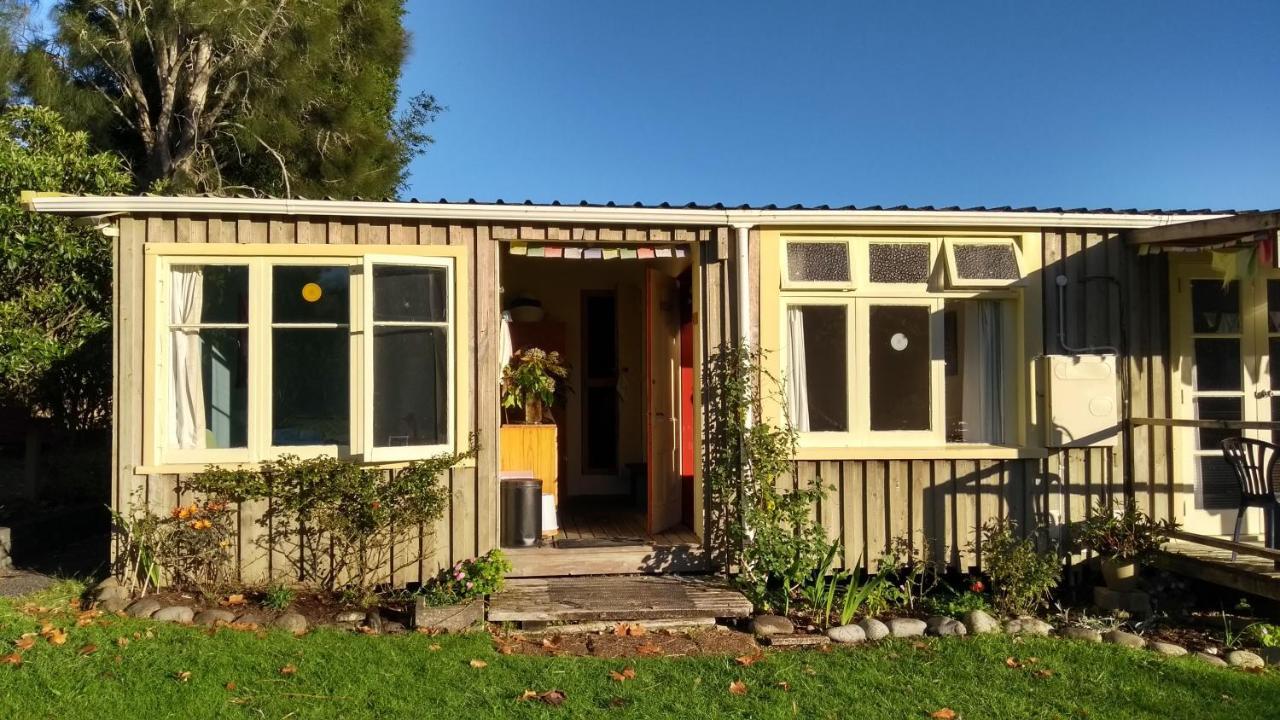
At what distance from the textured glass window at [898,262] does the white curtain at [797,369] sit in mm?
627

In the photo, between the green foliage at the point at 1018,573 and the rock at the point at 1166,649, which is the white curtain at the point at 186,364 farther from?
the rock at the point at 1166,649

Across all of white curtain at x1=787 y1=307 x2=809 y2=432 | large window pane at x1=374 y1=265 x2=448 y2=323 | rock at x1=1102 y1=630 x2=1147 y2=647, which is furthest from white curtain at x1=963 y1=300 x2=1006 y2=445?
large window pane at x1=374 y1=265 x2=448 y2=323

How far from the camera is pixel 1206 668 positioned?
5.18 metres

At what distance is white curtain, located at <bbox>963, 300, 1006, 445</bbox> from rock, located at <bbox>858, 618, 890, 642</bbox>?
5.77ft

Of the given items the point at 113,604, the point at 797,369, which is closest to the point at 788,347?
the point at 797,369

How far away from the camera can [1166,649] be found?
5.47 metres

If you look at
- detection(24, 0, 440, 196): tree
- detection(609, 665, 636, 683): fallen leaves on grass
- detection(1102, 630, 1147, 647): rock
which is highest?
detection(24, 0, 440, 196): tree

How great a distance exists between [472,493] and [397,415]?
719 millimetres

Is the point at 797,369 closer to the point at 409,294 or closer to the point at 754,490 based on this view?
the point at 754,490

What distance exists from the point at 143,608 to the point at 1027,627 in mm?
5325

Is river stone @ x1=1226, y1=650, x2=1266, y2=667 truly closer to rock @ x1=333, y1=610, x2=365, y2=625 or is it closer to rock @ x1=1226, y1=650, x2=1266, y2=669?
rock @ x1=1226, y1=650, x2=1266, y2=669

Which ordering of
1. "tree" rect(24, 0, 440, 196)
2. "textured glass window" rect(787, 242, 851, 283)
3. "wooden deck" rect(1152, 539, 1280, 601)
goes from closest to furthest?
"wooden deck" rect(1152, 539, 1280, 601) < "textured glass window" rect(787, 242, 851, 283) < "tree" rect(24, 0, 440, 196)

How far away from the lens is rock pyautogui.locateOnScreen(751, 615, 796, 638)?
564 centimetres

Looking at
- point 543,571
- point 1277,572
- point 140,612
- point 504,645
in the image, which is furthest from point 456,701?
point 1277,572
